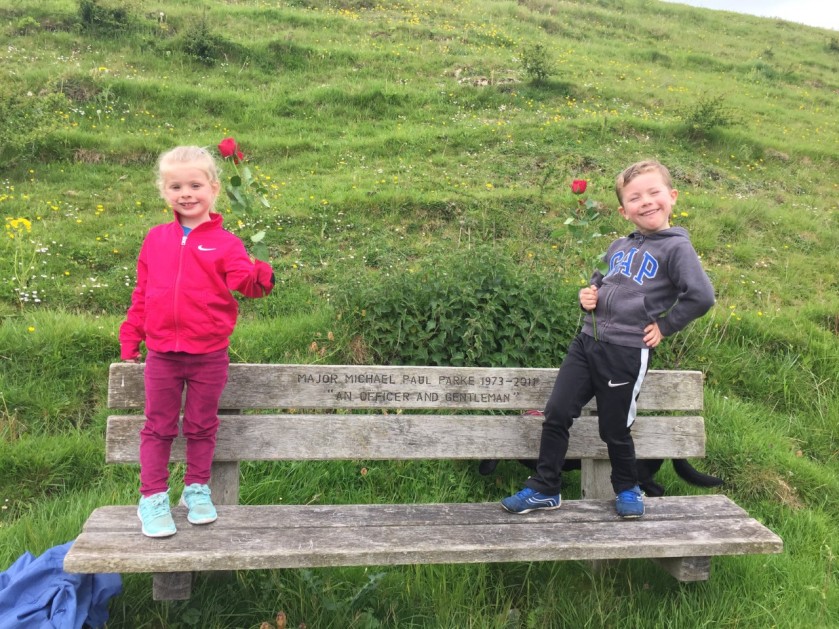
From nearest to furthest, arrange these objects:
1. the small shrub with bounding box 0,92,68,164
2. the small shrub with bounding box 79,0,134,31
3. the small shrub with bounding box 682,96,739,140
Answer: the small shrub with bounding box 0,92,68,164 → the small shrub with bounding box 682,96,739,140 → the small shrub with bounding box 79,0,134,31

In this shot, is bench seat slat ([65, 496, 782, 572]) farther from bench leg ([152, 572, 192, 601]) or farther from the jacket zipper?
the jacket zipper

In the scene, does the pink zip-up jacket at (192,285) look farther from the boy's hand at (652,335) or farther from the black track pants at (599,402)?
the boy's hand at (652,335)

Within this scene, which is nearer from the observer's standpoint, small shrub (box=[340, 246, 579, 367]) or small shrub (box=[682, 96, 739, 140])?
small shrub (box=[340, 246, 579, 367])

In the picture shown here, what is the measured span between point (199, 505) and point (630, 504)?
1814 mm

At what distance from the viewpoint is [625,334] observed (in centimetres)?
270

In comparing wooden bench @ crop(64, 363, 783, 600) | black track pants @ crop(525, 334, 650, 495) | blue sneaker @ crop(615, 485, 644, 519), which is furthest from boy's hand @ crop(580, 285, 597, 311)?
blue sneaker @ crop(615, 485, 644, 519)

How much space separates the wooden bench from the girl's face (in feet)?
2.41

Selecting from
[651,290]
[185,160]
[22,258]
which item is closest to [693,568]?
[651,290]

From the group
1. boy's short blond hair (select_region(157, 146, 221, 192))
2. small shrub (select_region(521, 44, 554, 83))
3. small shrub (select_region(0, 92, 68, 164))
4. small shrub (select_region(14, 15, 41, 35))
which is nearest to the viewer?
boy's short blond hair (select_region(157, 146, 221, 192))

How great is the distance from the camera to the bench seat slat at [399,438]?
109 inches

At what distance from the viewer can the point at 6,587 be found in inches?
86.6

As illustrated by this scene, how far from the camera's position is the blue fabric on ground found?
212cm

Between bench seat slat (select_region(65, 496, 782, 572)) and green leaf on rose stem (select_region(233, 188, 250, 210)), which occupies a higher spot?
green leaf on rose stem (select_region(233, 188, 250, 210))

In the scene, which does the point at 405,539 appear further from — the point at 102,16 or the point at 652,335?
the point at 102,16
